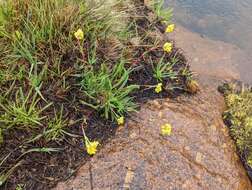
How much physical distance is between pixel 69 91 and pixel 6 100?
1.79 ft

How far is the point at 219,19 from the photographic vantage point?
19.6ft

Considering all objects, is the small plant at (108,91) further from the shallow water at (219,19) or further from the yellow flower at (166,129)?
the shallow water at (219,19)

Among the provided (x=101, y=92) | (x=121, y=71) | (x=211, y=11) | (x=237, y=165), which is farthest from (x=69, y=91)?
(x=211, y=11)

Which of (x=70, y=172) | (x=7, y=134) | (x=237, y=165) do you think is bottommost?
(x=237, y=165)

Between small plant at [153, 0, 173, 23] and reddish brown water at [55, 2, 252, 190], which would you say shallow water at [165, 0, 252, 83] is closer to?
small plant at [153, 0, 173, 23]

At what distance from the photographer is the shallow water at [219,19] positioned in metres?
5.80

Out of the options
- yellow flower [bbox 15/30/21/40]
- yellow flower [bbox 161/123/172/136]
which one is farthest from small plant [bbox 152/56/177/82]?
yellow flower [bbox 15/30/21/40]

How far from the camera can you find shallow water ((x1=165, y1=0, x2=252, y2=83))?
5801 mm

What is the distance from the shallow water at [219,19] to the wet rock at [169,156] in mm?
2182

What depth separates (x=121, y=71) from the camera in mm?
3564

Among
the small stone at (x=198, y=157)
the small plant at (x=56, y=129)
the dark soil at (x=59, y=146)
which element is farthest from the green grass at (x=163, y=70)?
Answer: the small plant at (x=56, y=129)

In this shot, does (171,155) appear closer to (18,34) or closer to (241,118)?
(241,118)

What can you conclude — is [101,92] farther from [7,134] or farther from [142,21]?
[142,21]

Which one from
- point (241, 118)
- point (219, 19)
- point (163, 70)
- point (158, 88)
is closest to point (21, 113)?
point (158, 88)
